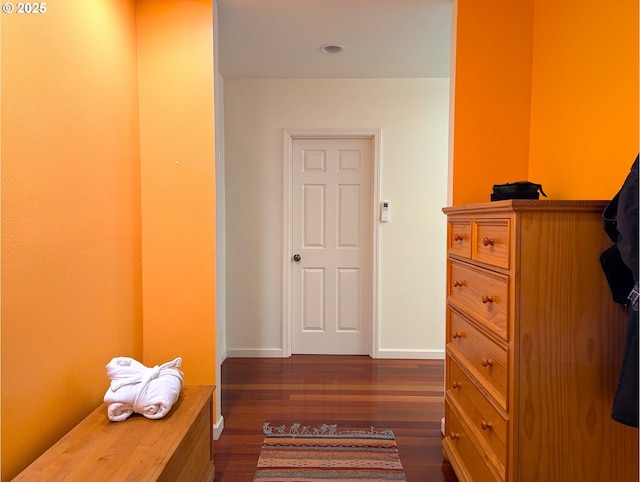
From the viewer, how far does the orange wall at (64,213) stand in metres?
1.36

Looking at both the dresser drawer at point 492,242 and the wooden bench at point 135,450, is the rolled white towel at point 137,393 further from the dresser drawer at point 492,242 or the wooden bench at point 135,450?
the dresser drawer at point 492,242

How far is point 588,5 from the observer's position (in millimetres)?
1735

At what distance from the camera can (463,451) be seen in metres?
1.79

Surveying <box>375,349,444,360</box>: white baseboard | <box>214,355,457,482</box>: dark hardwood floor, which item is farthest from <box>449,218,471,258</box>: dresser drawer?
<box>375,349,444,360</box>: white baseboard

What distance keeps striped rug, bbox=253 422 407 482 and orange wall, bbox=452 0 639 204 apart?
4.78ft

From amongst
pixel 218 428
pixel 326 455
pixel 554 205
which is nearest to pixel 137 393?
pixel 218 428

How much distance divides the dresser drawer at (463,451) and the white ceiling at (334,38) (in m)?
2.27

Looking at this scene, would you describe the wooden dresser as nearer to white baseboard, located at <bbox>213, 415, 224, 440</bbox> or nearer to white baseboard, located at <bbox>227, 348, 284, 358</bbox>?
white baseboard, located at <bbox>213, 415, 224, 440</bbox>

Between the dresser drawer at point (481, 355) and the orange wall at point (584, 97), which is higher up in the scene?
the orange wall at point (584, 97)

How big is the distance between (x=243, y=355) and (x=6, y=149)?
2.71 m

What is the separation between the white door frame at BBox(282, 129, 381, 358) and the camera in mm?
3533

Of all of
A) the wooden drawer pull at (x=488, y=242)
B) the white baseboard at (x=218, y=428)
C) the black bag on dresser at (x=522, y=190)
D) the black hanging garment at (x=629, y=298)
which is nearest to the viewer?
the black hanging garment at (x=629, y=298)

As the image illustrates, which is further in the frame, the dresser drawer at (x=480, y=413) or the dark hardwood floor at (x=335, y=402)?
the dark hardwood floor at (x=335, y=402)

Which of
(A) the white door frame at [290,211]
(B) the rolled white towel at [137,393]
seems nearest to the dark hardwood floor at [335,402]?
(A) the white door frame at [290,211]
